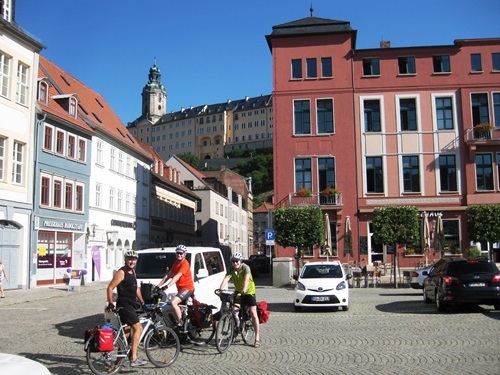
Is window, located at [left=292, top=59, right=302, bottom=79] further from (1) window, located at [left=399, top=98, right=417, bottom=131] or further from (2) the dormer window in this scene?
(2) the dormer window

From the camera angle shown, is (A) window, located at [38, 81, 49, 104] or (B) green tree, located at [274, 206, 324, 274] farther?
(A) window, located at [38, 81, 49, 104]

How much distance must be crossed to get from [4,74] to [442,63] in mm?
25367

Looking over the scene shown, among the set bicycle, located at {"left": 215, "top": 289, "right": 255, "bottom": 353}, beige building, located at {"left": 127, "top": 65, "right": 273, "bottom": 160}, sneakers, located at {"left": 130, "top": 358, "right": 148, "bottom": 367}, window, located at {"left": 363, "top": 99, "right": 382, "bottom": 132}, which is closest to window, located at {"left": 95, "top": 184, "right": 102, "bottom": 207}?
window, located at {"left": 363, "top": 99, "right": 382, "bottom": 132}

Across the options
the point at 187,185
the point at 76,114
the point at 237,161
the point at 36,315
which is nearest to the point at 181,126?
the point at 237,161

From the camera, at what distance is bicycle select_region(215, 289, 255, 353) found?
407 inches

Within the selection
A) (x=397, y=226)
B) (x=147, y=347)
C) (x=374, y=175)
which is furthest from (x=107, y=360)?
(x=374, y=175)

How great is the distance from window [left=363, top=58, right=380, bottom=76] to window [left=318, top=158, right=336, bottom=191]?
5.98 meters

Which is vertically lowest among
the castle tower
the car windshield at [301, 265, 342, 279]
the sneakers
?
the sneakers

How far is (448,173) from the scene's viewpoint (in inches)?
1352

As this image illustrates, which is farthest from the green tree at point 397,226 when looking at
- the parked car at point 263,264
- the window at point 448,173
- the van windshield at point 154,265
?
the parked car at point 263,264

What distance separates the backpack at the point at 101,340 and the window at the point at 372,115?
2913 centimetres

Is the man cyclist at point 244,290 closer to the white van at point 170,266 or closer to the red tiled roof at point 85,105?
the white van at point 170,266

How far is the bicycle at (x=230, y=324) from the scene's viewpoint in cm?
1033

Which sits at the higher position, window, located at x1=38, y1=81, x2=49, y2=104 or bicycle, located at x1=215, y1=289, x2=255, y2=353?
window, located at x1=38, y1=81, x2=49, y2=104
